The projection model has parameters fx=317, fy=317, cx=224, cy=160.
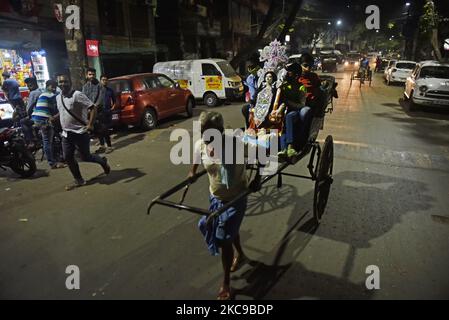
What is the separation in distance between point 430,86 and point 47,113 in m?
12.5

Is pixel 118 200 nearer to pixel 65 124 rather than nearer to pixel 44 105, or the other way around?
pixel 65 124

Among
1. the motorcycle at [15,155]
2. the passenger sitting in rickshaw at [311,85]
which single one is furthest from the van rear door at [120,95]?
the passenger sitting in rickshaw at [311,85]

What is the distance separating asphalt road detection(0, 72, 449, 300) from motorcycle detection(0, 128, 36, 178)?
10.1 inches

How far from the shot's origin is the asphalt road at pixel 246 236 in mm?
3146

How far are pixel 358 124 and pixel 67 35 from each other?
9.05 metres

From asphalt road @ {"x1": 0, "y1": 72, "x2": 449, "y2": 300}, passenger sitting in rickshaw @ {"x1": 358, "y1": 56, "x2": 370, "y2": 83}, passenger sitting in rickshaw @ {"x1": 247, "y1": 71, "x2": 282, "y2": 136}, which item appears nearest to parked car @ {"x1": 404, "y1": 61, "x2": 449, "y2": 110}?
asphalt road @ {"x1": 0, "y1": 72, "x2": 449, "y2": 300}

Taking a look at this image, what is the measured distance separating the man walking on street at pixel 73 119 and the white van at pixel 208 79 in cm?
890

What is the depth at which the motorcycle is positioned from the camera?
247 inches

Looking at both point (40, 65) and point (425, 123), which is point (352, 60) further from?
point (40, 65)

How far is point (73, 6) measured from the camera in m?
8.55

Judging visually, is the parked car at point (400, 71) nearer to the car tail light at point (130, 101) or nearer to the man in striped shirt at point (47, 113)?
the car tail light at point (130, 101)

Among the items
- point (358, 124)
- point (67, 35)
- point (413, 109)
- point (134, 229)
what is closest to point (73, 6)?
point (67, 35)

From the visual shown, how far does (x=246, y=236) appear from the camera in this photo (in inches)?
157

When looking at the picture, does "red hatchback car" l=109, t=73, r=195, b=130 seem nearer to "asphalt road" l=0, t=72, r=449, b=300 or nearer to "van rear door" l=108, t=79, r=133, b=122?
"van rear door" l=108, t=79, r=133, b=122
